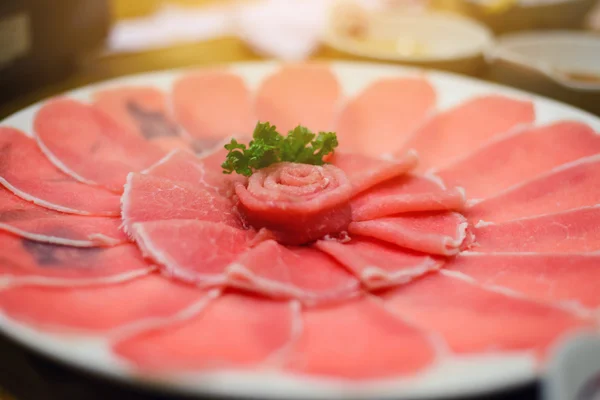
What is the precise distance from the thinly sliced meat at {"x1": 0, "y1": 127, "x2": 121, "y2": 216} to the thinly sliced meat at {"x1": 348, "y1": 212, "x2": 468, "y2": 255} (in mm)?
897

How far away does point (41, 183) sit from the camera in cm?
199

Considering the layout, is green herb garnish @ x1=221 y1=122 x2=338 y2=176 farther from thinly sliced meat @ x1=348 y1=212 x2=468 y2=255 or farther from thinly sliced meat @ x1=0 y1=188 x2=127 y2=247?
thinly sliced meat @ x1=0 y1=188 x2=127 y2=247

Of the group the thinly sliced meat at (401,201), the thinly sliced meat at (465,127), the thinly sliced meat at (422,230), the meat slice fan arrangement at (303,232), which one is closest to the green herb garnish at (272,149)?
the meat slice fan arrangement at (303,232)

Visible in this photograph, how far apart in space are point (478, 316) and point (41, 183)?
1.56 m

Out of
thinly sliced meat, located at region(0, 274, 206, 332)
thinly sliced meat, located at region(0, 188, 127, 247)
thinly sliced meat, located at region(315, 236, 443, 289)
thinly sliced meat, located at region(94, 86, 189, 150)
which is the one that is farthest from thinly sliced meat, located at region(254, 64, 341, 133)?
thinly sliced meat, located at region(0, 274, 206, 332)

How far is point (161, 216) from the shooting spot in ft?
6.06

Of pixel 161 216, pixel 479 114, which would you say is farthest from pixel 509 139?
pixel 161 216

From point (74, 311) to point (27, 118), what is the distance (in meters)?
1.23

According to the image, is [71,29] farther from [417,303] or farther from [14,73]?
[417,303]

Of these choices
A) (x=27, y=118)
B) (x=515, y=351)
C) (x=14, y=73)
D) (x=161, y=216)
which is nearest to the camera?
(x=515, y=351)

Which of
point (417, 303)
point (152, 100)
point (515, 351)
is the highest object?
point (152, 100)

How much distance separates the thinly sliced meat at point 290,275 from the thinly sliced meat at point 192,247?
0.07 metres

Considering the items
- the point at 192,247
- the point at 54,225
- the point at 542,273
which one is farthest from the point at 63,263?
the point at 542,273

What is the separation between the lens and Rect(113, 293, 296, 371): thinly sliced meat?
4.01 feet
